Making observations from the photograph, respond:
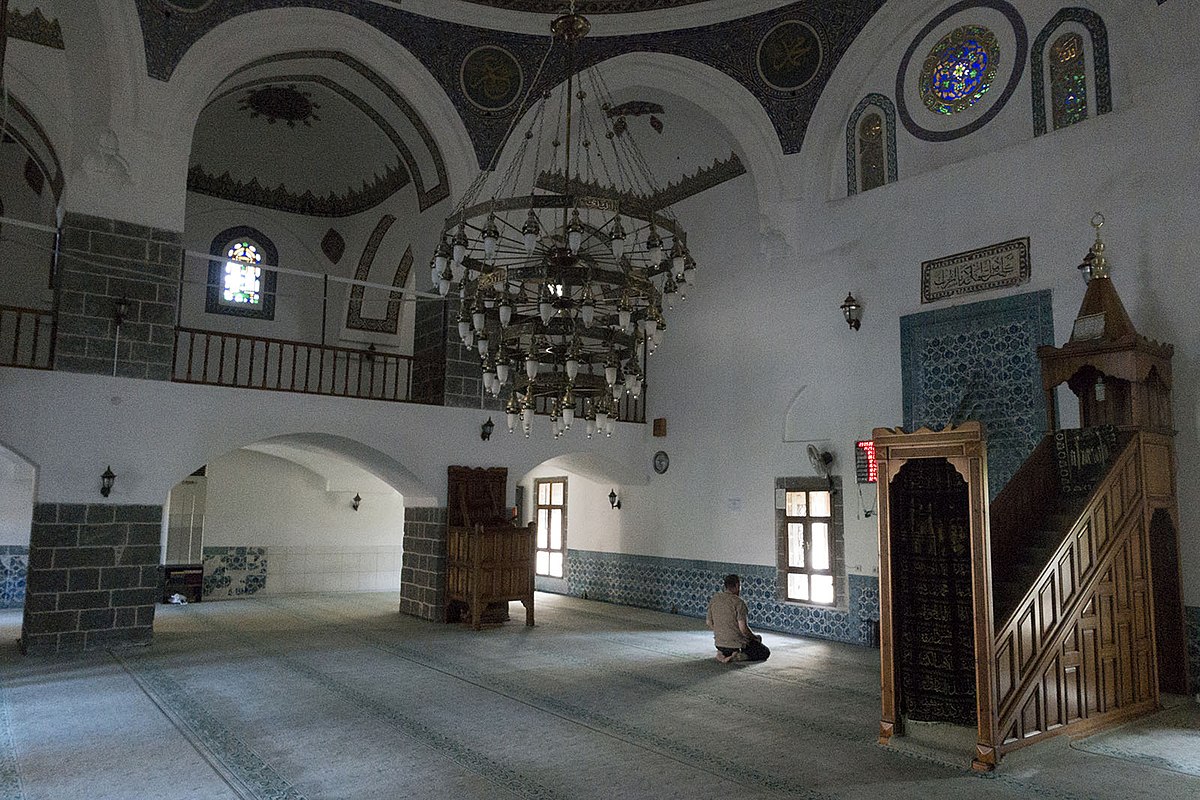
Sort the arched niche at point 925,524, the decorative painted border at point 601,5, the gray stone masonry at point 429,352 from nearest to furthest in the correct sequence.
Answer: the arched niche at point 925,524 → the decorative painted border at point 601,5 → the gray stone masonry at point 429,352

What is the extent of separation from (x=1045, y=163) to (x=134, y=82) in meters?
7.30

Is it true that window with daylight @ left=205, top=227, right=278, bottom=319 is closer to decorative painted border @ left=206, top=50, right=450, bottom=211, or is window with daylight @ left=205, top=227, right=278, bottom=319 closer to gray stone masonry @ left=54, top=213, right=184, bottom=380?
decorative painted border @ left=206, top=50, right=450, bottom=211

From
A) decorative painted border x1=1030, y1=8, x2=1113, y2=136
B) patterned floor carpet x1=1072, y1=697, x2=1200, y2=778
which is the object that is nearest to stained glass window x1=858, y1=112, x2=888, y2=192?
decorative painted border x1=1030, y1=8, x2=1113, y2=136

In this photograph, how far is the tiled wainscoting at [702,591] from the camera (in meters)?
7.52

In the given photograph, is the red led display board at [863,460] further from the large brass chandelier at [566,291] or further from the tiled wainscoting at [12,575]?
the tiled wainscoting at [12,575]

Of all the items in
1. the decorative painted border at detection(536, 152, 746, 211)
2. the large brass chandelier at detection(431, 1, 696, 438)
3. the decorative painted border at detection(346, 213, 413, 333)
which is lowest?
the large brass chandelier at detection(431, 1, 696, 438)

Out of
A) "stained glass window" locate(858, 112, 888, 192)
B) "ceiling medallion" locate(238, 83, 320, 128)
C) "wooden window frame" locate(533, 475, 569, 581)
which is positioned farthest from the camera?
"wooden window frame" locate(533, 475, 569, 581)

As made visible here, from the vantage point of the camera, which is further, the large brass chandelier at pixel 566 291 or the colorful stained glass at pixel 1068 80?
the colorful stained glass at pixel 1068 80

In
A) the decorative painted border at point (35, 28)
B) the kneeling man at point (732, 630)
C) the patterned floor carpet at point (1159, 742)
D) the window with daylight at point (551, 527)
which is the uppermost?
the decorative painted border at point (35, 28)

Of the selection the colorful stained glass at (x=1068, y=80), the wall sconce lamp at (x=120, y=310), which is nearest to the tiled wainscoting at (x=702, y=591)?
the colorful stained glass at (x=1068, y=80)

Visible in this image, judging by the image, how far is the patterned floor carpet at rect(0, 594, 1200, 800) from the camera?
3648 mm

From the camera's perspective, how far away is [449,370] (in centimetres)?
853

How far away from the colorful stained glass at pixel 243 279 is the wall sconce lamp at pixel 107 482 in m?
4.89

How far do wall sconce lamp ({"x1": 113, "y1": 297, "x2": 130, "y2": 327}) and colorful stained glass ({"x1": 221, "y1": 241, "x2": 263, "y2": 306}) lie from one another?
4.32m
